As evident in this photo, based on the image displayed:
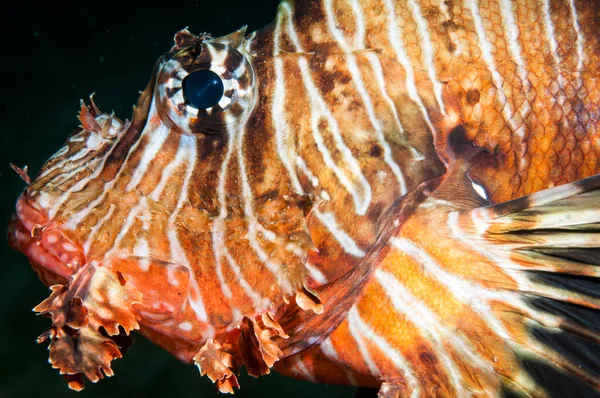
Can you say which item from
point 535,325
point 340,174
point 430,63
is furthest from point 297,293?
point 430,63

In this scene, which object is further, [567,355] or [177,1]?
[177,1]

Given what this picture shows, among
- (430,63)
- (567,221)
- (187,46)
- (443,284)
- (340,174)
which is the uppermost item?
(187,46)

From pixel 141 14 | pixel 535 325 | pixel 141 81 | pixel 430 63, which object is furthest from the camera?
pixel 141 14

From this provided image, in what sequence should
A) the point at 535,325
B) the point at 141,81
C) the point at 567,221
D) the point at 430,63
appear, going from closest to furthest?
1. the point at 567,221
2. the point at 535,325
3. the point at 430,63
4. the point at 141,81

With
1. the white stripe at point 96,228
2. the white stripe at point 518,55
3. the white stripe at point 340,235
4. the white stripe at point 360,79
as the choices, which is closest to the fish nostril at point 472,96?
the white stripe at point 518,55

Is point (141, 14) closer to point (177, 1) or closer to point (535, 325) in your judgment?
point (177, 1)

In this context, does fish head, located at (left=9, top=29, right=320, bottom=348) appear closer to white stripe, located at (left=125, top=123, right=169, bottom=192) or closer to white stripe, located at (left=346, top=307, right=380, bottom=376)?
white stripe, located at (left=125, top=123, right=169, bottom=192)

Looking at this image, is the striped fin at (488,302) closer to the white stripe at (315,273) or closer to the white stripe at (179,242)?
the white stripe at (315,273)
